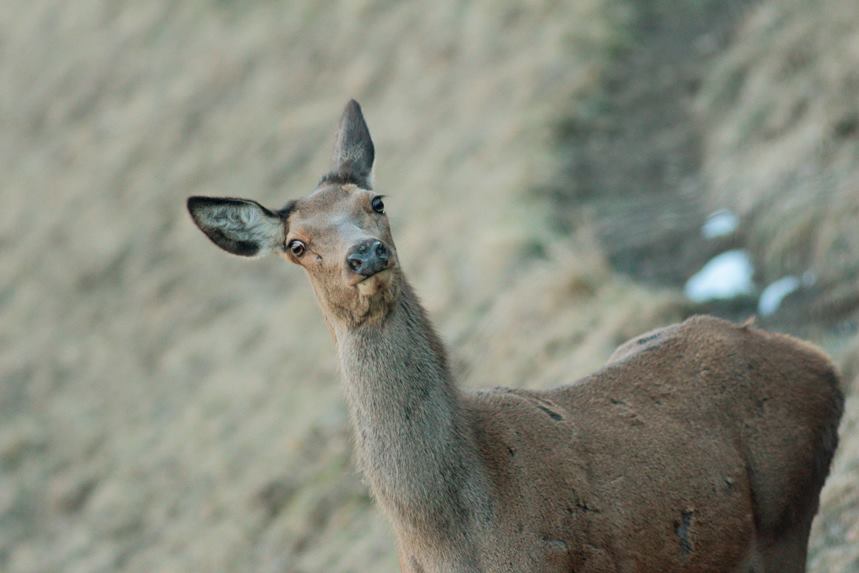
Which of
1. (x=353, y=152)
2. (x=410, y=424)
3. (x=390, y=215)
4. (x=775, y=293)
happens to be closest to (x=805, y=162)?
(x=775, y=293)

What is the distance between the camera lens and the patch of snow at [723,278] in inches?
509

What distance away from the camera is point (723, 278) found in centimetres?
1326

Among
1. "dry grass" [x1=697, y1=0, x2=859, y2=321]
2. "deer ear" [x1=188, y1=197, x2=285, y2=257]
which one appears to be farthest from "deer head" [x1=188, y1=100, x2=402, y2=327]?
"dry grass" [x1=697, y1=0, x2=859, y2=321]

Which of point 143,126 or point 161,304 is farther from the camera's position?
point 143,126

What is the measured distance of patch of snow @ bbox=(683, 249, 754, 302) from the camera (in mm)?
12930

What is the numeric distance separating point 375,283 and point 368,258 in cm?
19

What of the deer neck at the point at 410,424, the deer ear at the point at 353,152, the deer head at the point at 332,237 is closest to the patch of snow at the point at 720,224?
the deer ear at the point at 353,152

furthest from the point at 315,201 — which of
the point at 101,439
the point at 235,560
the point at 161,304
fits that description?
the point at 161,304

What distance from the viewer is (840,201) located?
1287cm

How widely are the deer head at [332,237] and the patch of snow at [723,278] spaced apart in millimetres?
5549

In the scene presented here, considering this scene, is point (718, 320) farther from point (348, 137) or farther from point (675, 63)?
point (675, 63)

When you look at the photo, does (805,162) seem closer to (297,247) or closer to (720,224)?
(720,224)

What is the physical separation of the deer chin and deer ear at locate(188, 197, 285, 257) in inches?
37.3

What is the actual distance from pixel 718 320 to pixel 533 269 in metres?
7.22
